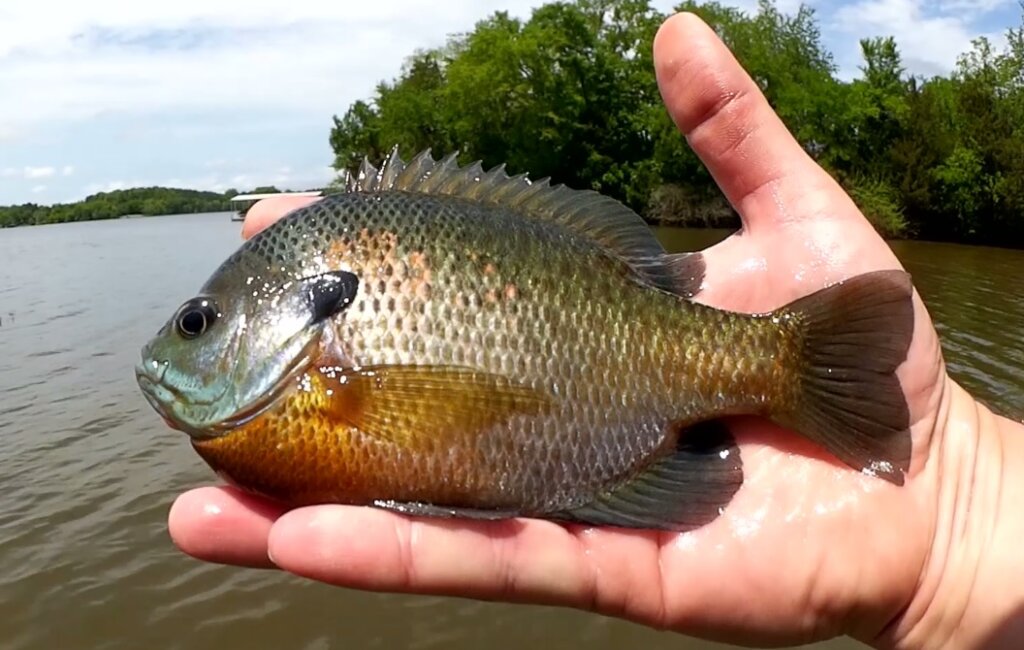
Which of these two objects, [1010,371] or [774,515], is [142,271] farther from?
[774,515]

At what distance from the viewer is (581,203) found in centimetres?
281

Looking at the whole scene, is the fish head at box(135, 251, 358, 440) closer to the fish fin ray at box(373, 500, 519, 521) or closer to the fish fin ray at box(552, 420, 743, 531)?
the fish fin ray at box(373, 500, 519, 521)

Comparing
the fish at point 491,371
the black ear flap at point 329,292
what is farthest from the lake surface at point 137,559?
the black ear flap at point 329,292

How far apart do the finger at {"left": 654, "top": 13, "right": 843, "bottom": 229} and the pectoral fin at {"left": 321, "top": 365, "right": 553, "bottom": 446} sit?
1316mm

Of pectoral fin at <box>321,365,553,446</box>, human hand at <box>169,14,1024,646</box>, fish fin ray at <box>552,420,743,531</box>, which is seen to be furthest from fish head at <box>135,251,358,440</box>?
fish fin ray at <box>552,420,743,531</box>

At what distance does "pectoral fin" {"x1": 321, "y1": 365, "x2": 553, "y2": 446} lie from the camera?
2297 millimetres

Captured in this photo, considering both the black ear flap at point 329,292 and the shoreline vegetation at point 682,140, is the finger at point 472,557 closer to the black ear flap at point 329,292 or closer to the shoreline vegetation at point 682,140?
the black ear flap at point 329,292

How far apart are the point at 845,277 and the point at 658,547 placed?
1204mm

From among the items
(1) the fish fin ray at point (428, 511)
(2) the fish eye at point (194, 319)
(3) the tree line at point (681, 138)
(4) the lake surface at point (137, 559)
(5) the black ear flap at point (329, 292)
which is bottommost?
(4) the lake surface at point (137, 559)

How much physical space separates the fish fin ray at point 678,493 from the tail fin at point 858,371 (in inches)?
10.9

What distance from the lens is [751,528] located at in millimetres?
2592

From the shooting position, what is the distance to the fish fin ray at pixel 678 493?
2506mm

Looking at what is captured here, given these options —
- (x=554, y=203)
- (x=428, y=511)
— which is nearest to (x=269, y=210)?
(x=554, y=203)

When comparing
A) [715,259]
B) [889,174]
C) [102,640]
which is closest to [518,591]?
[715,259]
